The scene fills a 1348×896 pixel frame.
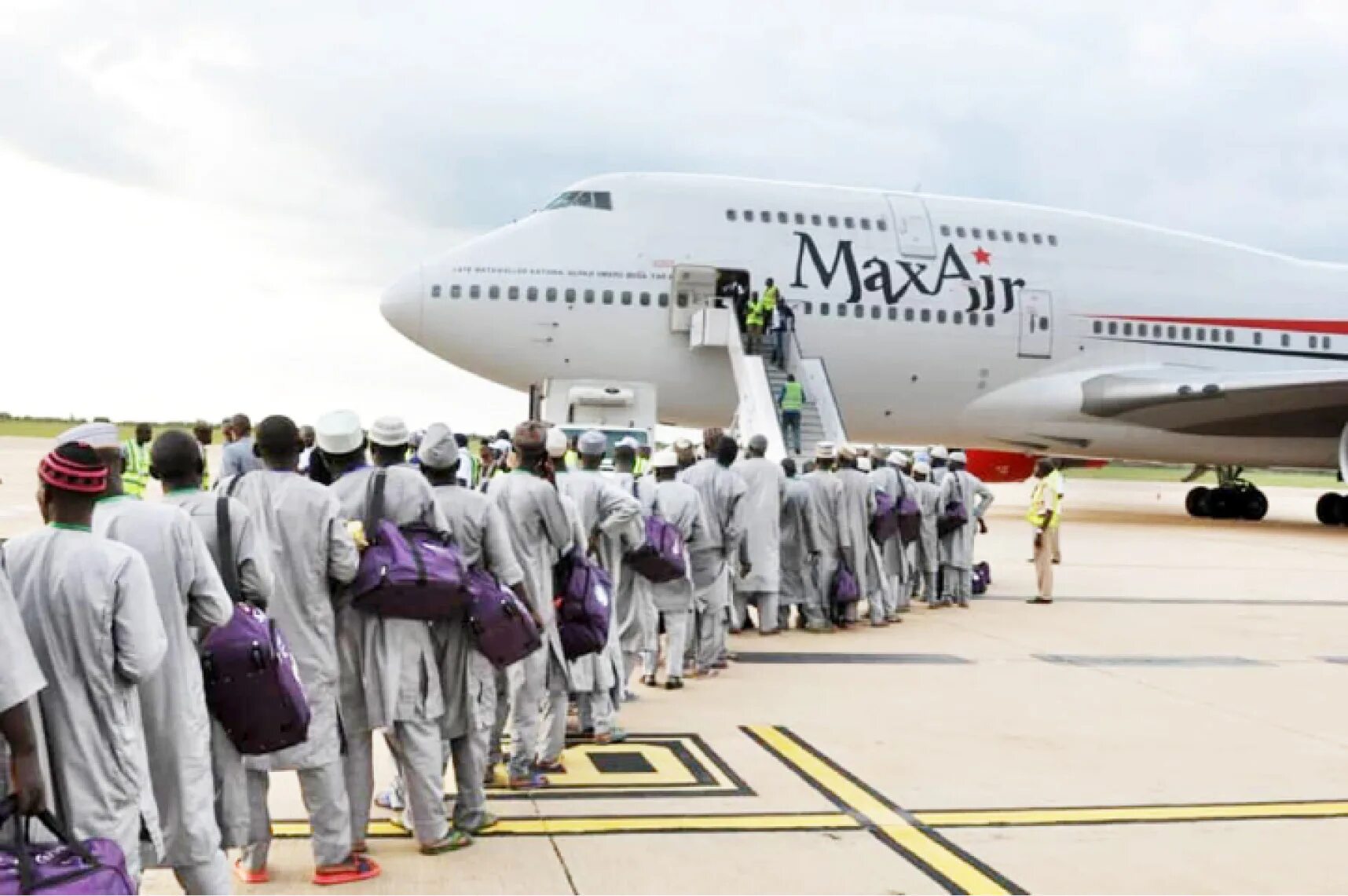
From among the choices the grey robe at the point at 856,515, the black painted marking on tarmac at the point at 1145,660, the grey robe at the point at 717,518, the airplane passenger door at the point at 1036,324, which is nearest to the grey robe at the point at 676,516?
the grey robe at the point at 717,518

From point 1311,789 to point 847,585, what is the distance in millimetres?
5400

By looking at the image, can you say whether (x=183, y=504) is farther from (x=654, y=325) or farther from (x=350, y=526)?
(x=654, y=325)

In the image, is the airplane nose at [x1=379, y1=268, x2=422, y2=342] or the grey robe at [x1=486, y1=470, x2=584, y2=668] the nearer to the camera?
the grey robe at [x1=486, y1=470, x2=584, y2=668]

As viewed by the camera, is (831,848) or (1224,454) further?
(1224,454)

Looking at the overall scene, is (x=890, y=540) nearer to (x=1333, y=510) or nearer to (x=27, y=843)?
(x=27, y=843)

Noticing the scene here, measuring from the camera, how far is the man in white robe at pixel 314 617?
4.96 m

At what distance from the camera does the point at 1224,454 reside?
2662cm

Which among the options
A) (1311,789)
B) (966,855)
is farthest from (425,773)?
(1311,789)

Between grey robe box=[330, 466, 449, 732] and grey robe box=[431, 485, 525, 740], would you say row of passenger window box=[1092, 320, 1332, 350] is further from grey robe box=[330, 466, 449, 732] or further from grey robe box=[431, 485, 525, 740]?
grey robe box=[330, 466, 449, 732]

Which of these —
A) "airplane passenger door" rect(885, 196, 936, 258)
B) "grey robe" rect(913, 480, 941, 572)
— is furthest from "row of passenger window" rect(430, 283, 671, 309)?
"grey robe" rect(913, 480, 941, 572)

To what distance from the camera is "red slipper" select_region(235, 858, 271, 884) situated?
16.3 ft

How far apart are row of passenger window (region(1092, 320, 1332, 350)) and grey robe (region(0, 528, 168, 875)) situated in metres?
21.9

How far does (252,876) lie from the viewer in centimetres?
498

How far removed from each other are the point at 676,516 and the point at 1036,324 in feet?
51.2
